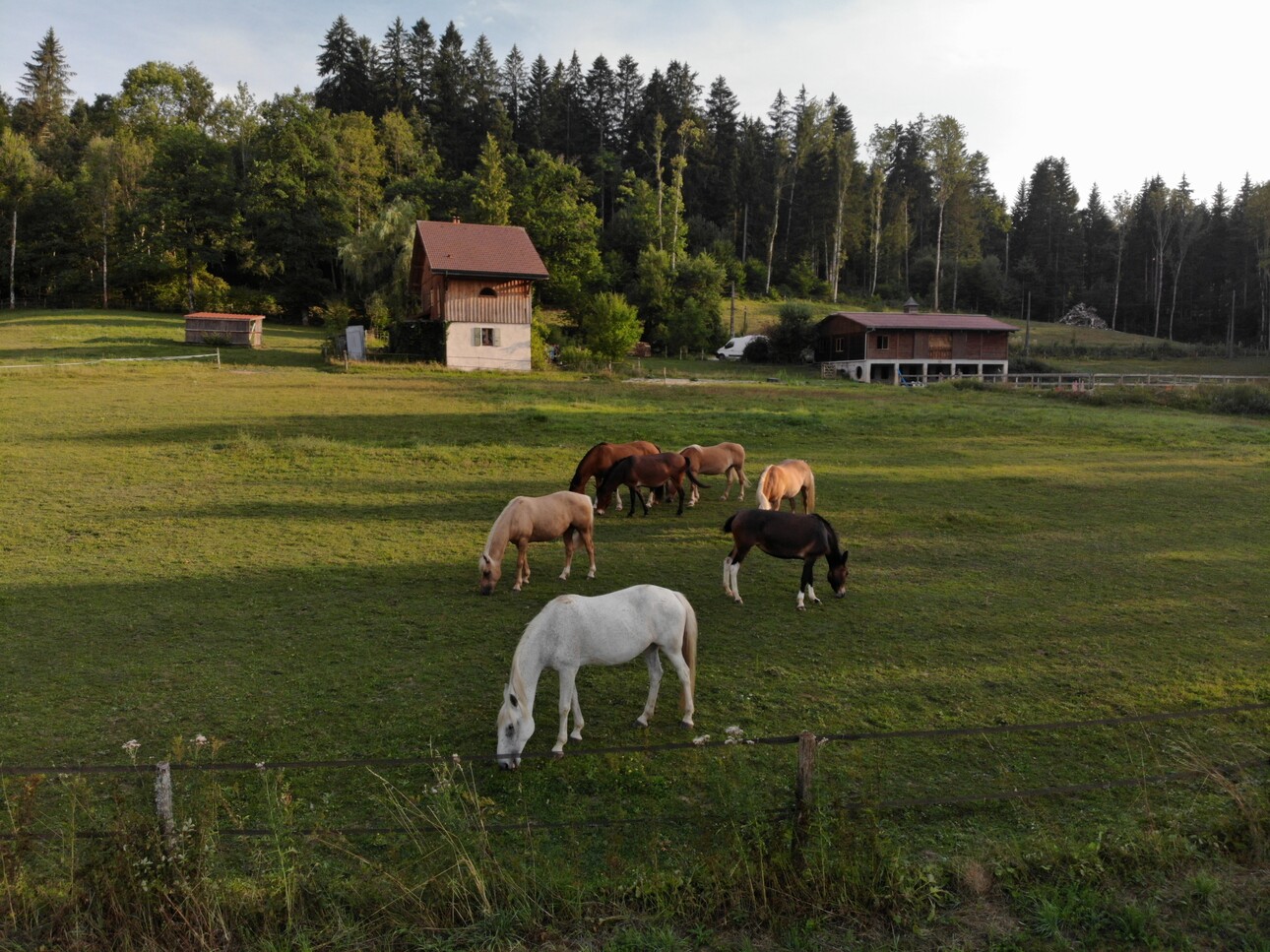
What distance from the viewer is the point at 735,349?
59.3 m

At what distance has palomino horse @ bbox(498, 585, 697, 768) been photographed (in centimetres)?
589

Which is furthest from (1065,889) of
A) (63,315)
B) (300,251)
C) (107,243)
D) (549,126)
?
(549,126)

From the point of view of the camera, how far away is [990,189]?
104m

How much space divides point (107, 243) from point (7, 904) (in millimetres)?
70954

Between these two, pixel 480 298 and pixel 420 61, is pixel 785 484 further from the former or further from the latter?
pixel 420 61

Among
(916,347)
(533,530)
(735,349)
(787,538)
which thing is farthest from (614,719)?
(735,349)

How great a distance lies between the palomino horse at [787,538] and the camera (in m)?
9.90

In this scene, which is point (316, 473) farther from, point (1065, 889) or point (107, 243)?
point (107, 243)

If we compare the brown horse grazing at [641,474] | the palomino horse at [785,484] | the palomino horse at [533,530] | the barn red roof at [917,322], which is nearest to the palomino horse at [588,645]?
the palomino horse at [533,530]

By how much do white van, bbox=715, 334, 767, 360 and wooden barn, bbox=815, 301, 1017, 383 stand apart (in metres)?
5.87

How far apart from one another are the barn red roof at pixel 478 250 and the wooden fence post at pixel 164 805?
37250mm

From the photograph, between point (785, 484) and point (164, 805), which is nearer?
point (164, 805)

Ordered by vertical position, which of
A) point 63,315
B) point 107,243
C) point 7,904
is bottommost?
point 7,904

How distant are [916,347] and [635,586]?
51.9m
